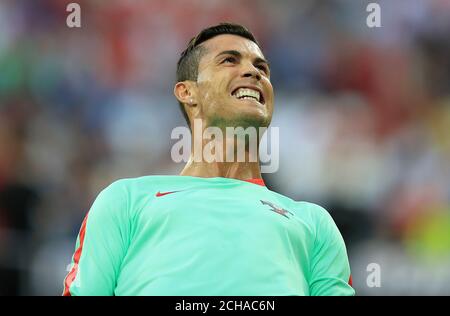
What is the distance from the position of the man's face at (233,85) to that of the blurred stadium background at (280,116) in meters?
1.54

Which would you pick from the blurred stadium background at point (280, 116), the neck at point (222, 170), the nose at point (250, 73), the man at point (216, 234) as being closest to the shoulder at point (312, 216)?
the man at point (216, 234)

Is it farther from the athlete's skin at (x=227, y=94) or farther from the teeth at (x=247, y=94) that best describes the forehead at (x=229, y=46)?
the teeth at (x=247, y=94)

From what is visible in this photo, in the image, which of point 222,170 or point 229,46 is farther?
point 229,46

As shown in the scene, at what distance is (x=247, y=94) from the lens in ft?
9.77

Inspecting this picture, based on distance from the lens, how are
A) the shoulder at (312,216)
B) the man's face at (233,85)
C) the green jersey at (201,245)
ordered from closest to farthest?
the green jersey at (201,245) → the shoulder at (312,216) → the man's face at (233,85)

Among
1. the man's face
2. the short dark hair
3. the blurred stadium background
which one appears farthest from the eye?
the blurred stadium background

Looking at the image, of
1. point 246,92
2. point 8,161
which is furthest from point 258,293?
point 8,161

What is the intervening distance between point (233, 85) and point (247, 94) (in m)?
0.07

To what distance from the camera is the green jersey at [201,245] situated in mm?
2273

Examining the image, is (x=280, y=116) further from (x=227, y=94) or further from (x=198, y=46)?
(x=227, y=94)

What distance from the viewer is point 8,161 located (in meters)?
4.48

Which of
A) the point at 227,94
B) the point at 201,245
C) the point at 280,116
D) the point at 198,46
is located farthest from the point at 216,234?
the point at 280,116
